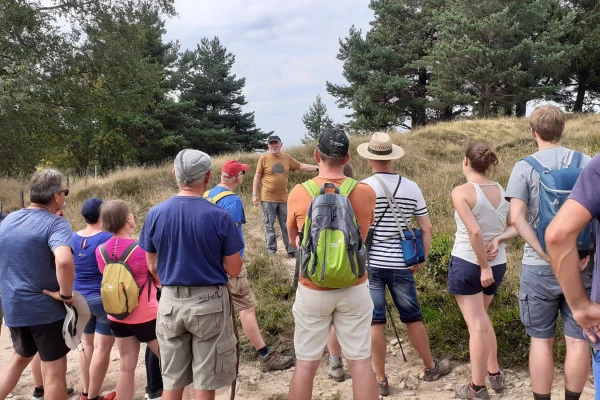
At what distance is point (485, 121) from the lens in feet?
58.3

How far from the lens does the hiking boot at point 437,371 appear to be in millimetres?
3588

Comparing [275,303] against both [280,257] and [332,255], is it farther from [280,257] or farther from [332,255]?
[332,255]

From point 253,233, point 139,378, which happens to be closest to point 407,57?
point 253,233

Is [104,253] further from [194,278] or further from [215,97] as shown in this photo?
[215,97]

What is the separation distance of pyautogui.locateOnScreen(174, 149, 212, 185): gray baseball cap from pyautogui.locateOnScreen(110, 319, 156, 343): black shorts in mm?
1191

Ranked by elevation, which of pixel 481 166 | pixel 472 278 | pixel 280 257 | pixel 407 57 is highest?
pixel 407 57

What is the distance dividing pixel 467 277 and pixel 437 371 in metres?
1.05

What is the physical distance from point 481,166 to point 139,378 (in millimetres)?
3497

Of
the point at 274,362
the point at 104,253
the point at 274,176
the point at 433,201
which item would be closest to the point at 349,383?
the point at 274,362

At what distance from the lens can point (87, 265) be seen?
3.35 meters

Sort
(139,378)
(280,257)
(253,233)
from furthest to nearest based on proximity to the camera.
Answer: (253,233) → (280,257) → (139,378)

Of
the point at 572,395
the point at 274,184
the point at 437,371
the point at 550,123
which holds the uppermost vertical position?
the point at 550,123

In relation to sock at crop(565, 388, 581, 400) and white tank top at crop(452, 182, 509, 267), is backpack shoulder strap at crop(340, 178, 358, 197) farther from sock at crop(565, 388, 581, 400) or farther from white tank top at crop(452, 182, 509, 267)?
sock at crop(565, 388, 581, 400)

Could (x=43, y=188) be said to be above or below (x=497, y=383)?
above
